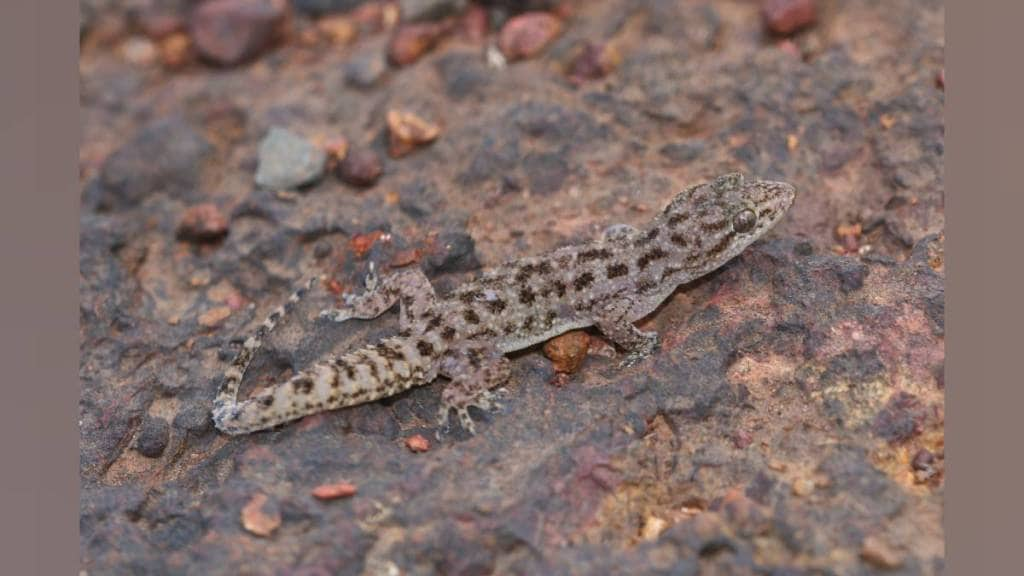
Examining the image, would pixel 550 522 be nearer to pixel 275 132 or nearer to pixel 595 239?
pixel 595 239

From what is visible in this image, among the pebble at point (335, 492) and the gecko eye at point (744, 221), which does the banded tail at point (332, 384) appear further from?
the gecko eye at point (744, 221)

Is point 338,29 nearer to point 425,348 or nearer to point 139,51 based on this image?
point 139,51

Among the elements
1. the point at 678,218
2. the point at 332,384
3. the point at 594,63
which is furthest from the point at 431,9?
the point at 332,384

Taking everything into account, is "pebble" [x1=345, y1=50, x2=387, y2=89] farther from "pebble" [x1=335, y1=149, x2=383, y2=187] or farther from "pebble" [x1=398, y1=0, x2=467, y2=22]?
"pebble" [x1=335, y1=149, x2=383, y2=187]

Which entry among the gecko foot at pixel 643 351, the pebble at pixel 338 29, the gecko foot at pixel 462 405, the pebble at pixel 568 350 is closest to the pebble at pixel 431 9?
the pebble at pixel 338 29

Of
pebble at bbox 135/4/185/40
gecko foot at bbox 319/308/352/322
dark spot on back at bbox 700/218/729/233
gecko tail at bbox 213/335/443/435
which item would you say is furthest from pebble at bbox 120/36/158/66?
dark spot on back at bbox 700/218/729/233

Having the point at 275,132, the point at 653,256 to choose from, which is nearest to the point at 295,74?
the point at 275,132
